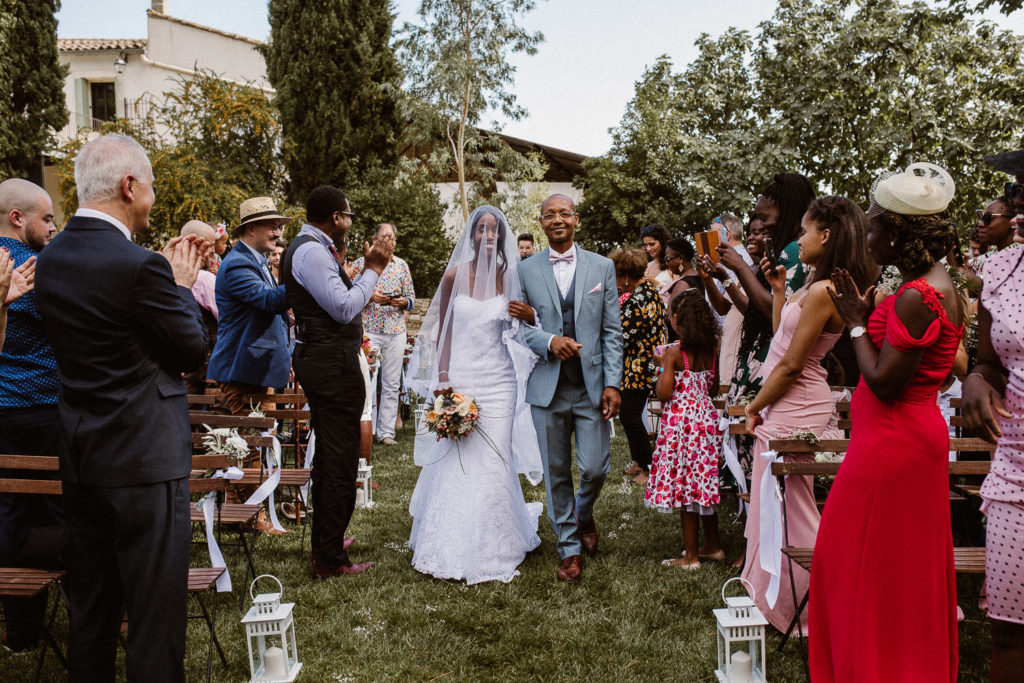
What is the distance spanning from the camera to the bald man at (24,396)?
3.83 m

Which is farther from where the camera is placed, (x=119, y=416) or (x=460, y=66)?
(x=460, y=66)

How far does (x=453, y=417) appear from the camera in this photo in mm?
5215

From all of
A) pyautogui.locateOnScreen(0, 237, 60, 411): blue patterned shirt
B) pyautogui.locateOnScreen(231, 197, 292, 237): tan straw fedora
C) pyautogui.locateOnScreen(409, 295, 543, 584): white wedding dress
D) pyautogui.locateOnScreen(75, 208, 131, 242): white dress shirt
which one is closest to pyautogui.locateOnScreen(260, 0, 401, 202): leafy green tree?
pyautogui.locateOnScreen(231, 197, 292, 237): tan straw fedora

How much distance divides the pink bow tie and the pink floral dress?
114 centimetres

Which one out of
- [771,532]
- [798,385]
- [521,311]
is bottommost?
[771,532]

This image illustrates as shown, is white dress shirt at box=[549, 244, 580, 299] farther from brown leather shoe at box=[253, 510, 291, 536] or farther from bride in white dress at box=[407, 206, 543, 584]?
brown leather shoe at box=[253, 510, 291, 536]

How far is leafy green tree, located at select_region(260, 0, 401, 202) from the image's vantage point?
21203 mm

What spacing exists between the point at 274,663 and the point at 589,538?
2.61 meters

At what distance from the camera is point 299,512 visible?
21.6 ft

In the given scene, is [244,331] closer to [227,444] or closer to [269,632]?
[227,444]

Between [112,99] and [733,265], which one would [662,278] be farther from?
[112,99]

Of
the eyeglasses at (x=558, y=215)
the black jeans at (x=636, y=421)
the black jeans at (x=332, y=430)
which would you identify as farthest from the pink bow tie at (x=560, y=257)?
the black jeans at (x=636, y=421)

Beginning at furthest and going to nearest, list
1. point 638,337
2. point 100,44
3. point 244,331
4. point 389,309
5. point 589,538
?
1. point 100,44
2. point 389,309
3. point 638,337
4. point 244,331
5. point 589,538

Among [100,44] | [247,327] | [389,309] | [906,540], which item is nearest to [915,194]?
[906,540]
